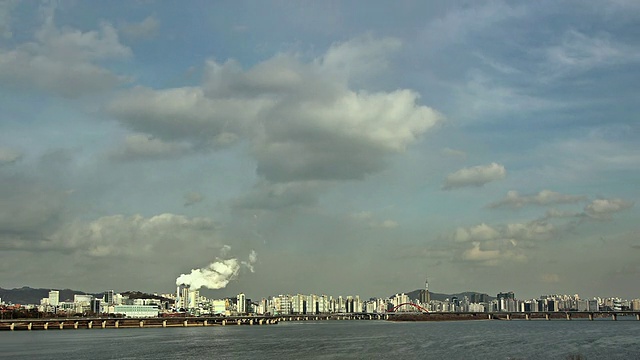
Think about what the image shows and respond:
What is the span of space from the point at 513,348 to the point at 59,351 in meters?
66.2

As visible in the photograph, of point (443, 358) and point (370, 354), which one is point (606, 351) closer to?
point (443, 358)

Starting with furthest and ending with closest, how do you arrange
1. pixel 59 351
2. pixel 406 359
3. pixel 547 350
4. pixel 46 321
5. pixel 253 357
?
pixel 46 321 < pixel 59 351 < pixel 547 350 < pixel 253 357 < pixel 406 359

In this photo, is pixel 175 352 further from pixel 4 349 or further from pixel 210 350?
pixel 4 349

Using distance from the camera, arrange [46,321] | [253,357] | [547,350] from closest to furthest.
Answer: [253,357] < [547,350] < [46,321]

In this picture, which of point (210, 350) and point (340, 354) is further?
point (210, 350)

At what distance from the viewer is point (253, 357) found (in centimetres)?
7781

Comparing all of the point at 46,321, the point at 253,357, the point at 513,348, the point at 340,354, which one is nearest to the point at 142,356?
the point at 253,357

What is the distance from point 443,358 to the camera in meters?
72.7

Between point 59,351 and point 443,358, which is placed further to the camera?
point 59,351

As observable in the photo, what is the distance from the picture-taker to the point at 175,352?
87.4 meters

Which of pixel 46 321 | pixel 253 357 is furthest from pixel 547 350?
pixel 46 321

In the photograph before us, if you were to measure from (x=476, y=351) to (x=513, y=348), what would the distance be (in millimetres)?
8393


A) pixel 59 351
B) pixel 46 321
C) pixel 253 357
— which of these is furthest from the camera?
pixel 46 321

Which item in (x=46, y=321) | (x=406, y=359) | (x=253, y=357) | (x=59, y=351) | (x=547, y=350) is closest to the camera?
(x=406, y=359)
